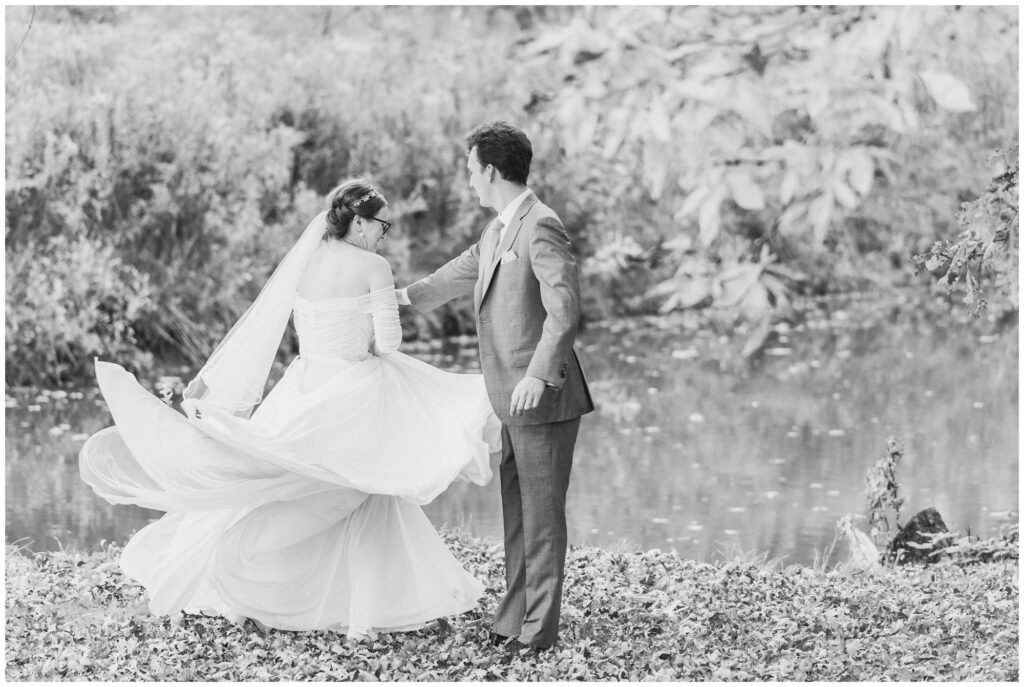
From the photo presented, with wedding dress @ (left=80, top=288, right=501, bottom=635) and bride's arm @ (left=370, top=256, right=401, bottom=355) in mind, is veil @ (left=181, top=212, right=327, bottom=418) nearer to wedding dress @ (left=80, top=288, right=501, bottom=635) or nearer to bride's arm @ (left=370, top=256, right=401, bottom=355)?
wedding dress @ (left=80, top=288, right=501, bottom=635)

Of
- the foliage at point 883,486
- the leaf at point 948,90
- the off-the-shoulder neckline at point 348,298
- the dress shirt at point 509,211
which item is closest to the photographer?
the leaf at point 948,90

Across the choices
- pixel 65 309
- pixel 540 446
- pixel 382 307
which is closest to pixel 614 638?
pixel 540 446

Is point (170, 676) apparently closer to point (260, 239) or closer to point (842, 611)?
point (842, 611)

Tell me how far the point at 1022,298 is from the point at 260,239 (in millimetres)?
8187

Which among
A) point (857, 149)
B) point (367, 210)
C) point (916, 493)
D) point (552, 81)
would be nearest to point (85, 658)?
point (367, 210)

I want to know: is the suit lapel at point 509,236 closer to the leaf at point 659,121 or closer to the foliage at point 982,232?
the leaf at point 659,121

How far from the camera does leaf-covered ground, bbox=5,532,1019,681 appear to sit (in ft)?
13.1

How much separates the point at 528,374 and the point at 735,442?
583 centimetres

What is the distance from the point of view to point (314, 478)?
163 inches

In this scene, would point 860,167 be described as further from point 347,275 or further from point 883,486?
point 883,486

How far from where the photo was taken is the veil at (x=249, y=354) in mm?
4422

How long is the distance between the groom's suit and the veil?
76 centimetres

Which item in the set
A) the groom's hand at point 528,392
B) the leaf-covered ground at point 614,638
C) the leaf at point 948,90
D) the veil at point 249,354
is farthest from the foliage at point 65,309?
the leaf at point 948,90

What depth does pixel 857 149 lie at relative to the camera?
405 cm
